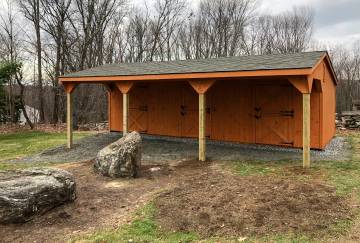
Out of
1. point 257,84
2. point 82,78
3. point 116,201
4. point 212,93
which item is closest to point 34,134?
point 82,78

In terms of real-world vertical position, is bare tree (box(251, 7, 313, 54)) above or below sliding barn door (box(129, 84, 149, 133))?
above

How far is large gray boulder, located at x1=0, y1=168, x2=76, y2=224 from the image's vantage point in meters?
5.56

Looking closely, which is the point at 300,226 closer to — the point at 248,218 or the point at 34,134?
the point at 248,218

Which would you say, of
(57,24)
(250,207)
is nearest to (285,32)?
(57,24)

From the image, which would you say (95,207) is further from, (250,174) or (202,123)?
(202,123)

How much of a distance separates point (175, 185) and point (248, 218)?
2342 millimetres

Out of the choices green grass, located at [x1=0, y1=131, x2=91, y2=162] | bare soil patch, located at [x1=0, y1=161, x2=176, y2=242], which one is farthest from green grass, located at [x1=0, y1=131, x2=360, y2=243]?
bare soil patch, located at [x1=0, y1=161, x2=176, y2=242]

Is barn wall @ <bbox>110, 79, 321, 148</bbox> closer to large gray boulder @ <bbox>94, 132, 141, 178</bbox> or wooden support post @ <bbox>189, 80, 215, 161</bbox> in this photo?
wooden support post @ <bbox>189, 80, 215, 161</bbox>

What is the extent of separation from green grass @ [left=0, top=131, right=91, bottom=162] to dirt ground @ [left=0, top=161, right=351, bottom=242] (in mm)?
5462

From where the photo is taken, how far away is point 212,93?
12406 mm

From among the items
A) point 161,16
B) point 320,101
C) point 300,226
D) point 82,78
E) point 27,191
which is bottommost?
point 300,226

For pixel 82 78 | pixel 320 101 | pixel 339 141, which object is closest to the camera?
pixel 320 101

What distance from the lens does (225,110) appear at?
1219cm

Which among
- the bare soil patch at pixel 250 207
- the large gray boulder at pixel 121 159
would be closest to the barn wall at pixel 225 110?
the bare soil patch at pixel 250 207
